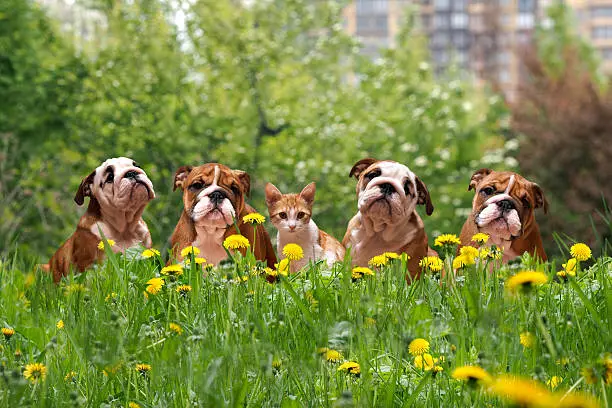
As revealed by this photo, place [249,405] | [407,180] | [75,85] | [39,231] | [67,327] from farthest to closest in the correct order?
[75,85] < [39,231] < [407,180] < [67,327] < [249,405]

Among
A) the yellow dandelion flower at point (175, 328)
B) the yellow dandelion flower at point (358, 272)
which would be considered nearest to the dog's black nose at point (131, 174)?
the yellow dandelion flower at point (358, 272)

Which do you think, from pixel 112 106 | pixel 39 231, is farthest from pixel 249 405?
pixel 112 106

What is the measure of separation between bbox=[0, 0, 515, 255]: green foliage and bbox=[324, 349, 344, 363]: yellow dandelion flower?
6.73 meters

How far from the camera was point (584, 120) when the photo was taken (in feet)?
48.5

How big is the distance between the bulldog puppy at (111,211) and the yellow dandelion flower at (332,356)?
2.15 meters

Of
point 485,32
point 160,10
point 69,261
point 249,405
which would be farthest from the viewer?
point 485,32

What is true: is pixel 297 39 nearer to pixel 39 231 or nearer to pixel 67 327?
pixel 39 231

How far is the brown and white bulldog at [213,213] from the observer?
4.44 meters

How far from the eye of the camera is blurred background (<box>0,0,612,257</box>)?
34.6ft

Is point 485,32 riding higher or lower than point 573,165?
lower

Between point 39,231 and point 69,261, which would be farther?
point 39,231

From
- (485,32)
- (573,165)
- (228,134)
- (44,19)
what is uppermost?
(44,19)

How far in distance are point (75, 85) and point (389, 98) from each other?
19.0 ft

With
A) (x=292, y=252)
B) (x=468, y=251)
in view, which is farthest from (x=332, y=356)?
(x=292, y=252)
